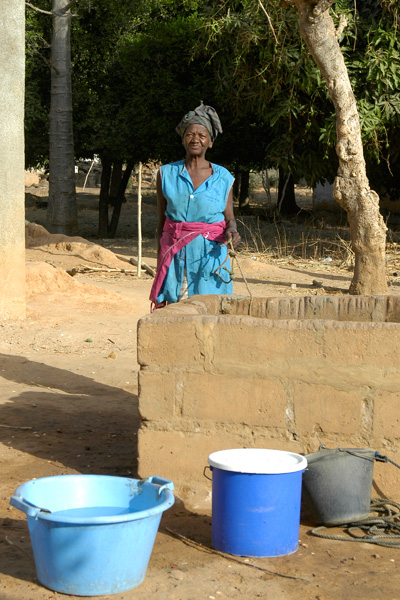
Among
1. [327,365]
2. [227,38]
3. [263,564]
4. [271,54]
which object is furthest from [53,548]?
[227,38]

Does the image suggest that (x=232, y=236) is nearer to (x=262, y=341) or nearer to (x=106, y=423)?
(x=262, y=341)

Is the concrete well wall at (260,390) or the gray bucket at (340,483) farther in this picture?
the concrete well wall at (260,390)

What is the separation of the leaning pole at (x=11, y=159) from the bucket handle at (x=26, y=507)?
17.1 ft

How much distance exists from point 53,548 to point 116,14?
1426 centimetres

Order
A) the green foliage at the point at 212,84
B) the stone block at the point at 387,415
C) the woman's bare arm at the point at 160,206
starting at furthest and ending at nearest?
the green foliage at the point at 212,84 → the woman's bare arm at the point at 160,206 → the stone block at the point at 387,415

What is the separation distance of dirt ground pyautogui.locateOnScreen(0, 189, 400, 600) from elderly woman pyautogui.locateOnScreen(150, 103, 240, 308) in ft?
3.22

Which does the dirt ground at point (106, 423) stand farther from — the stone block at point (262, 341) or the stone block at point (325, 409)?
the stone block at point (262, 341)

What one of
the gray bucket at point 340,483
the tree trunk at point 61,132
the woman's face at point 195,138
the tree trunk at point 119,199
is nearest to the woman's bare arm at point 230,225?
the woman's face at point 195,138

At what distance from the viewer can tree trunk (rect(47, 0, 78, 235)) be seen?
1398cm

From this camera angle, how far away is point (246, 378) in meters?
3.52

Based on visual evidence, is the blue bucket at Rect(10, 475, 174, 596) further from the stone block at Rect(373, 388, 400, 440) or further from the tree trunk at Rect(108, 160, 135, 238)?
the tree trunk at Rect(108, 160, 135, 238)

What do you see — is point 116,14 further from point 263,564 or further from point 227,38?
point 263,564

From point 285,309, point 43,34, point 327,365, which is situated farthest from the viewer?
point 43,34

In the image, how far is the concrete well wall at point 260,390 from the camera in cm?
343
